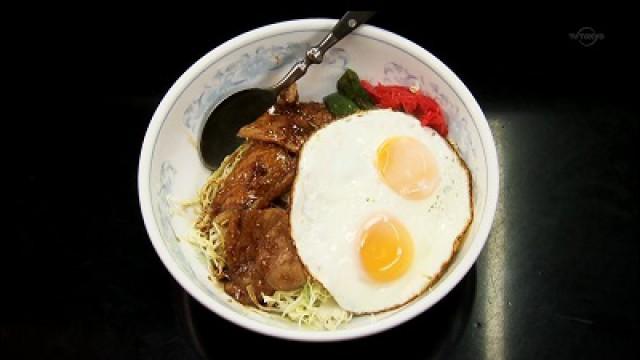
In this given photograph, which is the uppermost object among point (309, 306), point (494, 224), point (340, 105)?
point (340, 105)

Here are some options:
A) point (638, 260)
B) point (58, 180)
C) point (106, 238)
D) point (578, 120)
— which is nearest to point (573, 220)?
point (638, 260)

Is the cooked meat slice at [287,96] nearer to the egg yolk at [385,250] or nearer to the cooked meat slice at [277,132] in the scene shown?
the cooked meat slice at [277,132]

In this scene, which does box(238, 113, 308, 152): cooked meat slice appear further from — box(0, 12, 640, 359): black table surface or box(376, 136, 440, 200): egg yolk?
box(0, 12, 640, 359): black table surface

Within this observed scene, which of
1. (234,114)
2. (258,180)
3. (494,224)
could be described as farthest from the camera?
(494,224)

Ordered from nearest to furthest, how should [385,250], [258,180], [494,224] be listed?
[385,250] → [258,180] → [494,224]

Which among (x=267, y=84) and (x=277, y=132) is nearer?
(x=277, y=132)

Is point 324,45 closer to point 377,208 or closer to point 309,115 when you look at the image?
point 309,115

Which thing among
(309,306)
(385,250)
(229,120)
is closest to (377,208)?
(385,250)

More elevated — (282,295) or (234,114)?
(234,114)
